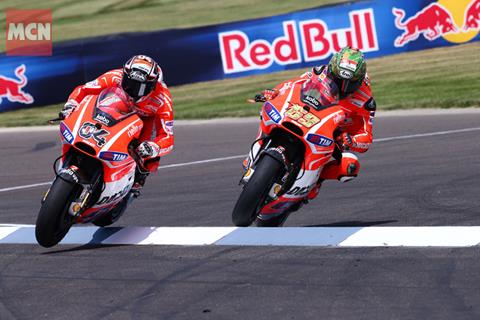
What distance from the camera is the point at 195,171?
14.1 m

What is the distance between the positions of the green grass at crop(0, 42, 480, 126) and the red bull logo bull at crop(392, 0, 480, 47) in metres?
0.31

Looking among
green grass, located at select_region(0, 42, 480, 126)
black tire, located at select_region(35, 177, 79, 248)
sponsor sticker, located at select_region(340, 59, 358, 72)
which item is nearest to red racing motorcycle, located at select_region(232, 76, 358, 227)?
sponsor sticker, located at select_region(340, 59, 358, 72)

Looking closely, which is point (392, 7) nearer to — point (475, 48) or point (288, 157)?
point (475, 48)

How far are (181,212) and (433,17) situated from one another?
13.7 m

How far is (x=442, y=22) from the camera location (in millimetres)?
23609

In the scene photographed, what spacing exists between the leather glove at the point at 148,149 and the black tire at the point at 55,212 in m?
0.76

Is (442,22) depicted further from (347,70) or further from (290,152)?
(290,152)

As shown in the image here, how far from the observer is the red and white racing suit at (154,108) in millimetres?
9484

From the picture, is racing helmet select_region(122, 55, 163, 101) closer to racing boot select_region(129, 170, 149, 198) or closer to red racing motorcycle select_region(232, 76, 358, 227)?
racing boot select_region(129, 170, 149, 198)

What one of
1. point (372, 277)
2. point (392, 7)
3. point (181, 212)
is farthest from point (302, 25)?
point (372, 277)

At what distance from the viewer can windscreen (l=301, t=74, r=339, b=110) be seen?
9.15 m

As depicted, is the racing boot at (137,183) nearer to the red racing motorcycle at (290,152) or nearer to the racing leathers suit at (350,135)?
the red racing motorcycle at (290,152)

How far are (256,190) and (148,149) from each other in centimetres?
111

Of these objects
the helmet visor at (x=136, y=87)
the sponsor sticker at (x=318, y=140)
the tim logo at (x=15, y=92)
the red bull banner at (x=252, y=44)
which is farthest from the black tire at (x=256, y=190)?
the tim logo at (x=15, y=92)
